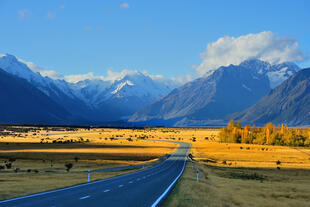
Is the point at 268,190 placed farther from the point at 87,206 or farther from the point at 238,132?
the point at 238,132

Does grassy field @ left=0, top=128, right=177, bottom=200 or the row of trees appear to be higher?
the row of trees

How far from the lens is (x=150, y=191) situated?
30.2 metres

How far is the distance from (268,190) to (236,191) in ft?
15.6

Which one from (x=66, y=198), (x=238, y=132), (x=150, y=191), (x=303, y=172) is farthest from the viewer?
(x=238, y=132)

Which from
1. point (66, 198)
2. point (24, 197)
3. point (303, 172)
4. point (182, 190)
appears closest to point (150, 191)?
point (182, 190)

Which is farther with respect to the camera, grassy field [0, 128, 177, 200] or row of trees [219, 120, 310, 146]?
row of trees [219, 120, 310, 146]

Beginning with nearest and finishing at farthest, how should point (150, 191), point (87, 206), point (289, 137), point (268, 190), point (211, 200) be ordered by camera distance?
point (87, 206) < point (211, 200) < point (150, 191) < point (268, 190) < point (289, 137)

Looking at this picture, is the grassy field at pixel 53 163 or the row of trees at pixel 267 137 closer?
the grassy field at pixel 53 163

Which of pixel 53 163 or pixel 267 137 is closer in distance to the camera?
pixel 53 163

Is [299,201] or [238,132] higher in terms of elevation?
[238,132]

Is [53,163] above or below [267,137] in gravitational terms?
below

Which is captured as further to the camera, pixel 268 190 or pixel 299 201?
pixel 268 190

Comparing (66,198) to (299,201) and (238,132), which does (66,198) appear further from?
(238,132)

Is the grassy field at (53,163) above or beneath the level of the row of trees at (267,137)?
beneath
